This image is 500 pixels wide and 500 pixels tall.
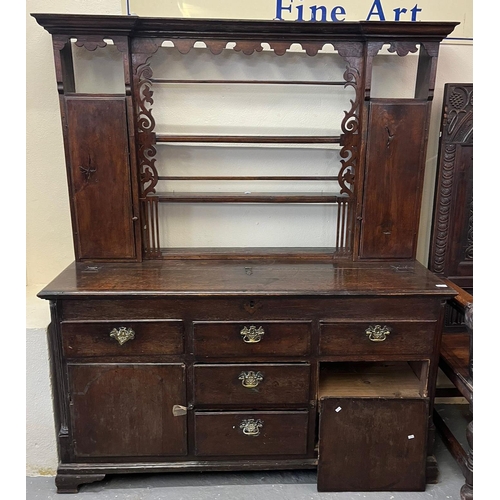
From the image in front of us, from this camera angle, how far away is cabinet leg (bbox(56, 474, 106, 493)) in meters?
1.88

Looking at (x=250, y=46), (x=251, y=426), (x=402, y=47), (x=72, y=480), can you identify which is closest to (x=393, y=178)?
(x=402, y=47)

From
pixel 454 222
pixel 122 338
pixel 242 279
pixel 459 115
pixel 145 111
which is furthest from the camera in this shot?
pixel 454 222

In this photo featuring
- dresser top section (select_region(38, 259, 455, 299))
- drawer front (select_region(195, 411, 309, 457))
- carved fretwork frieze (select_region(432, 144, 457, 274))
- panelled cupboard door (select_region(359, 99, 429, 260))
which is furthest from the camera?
carved fretwork frieze (select_region(432, 144, 457, 274))

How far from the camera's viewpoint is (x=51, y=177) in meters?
2.15

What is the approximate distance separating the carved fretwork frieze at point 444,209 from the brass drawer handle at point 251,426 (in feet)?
3.77

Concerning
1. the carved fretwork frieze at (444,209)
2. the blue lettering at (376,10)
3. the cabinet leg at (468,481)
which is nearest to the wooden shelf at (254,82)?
the blue lettering at (376,10)

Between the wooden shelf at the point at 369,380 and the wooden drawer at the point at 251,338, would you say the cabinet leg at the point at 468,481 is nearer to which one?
the wooden shelf at the point at 369,380

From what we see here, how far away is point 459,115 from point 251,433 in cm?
173

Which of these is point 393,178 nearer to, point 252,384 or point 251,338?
point 251,338

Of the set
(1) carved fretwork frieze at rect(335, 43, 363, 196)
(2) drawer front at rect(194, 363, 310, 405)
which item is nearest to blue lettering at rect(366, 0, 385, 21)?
(1) carved fretwork frieze at rect(335, 43, 363, 196)

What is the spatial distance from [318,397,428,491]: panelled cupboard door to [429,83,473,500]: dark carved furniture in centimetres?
22

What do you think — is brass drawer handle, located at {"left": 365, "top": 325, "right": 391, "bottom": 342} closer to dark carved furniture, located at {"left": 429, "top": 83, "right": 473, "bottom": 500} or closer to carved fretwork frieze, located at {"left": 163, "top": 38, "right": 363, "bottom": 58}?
dark carved furniture, located at {"left": 429, "top": 83, "right": 473, "bottom": 500}

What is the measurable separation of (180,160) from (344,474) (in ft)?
5.26

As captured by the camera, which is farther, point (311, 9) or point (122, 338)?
point (311, 9)
